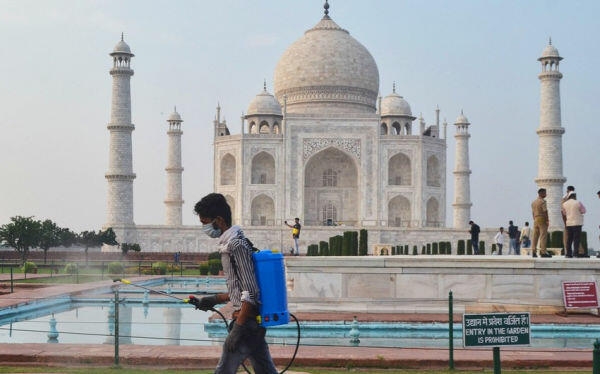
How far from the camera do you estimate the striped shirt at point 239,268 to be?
3.66m

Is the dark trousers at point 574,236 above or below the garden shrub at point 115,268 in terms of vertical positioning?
above

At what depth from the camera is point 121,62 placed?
31031 millimetres

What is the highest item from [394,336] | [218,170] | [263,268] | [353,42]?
[353,42]

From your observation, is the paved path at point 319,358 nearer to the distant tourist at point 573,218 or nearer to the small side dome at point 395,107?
the distant tourist at point 573,218

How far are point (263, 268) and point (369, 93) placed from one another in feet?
108

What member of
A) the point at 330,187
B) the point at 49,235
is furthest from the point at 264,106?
the point at 49,235

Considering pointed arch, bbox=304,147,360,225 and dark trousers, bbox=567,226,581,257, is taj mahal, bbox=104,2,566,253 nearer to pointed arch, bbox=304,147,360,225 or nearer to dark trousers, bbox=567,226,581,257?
pointed arch, bbox=304,147,360,225

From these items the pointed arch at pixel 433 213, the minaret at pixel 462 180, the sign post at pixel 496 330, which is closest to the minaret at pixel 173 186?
the pointed arch at pixel 433 213

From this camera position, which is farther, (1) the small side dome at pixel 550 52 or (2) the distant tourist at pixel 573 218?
(1) the small side dome at pixel 550 52

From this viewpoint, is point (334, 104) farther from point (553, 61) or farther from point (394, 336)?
point (394, 336)

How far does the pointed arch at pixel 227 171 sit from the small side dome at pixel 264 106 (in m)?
2.58

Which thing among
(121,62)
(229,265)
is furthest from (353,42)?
(229,265)

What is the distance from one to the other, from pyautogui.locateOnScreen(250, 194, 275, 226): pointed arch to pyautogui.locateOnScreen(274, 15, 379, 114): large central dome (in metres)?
4.31

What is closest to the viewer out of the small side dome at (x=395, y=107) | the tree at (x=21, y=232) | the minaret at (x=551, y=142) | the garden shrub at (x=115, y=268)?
the garden shrub at (x=115, y=268)
